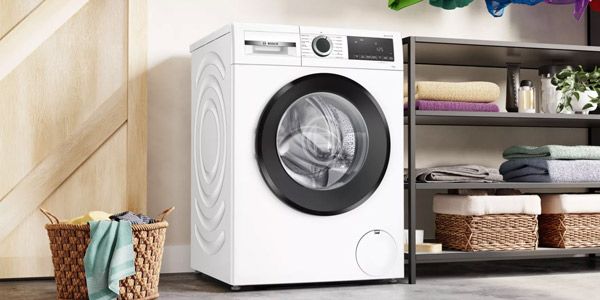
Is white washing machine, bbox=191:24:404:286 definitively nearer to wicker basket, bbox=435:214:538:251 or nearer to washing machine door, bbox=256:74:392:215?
washing machine door, bbox=256:74:392:215

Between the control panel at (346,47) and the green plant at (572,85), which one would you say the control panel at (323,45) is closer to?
the control panel at (346,47)

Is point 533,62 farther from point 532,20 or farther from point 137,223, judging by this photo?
point 137,223

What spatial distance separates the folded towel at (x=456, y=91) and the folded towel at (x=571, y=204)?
21.5 inches

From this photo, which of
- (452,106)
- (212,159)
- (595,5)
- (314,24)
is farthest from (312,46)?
(595,5)

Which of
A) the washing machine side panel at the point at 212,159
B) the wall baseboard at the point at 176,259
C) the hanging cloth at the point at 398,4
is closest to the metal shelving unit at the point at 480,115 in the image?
the hanging cloth at the point at 398,4

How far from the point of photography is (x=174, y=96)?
11.8 feet

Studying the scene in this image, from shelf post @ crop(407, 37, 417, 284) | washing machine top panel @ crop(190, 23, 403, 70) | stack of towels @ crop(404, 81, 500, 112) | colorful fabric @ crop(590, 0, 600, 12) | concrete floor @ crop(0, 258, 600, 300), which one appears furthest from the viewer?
colorful fabric @ crop(590, 0, 600, 12)

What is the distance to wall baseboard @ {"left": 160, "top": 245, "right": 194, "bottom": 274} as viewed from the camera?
3531 millimetres

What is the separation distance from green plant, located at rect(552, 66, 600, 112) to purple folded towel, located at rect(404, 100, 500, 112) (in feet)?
1.43

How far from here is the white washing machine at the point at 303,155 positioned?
2.96 metres

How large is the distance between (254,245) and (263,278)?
0.42ft

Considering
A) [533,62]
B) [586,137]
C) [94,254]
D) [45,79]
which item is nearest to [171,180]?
[45,79]

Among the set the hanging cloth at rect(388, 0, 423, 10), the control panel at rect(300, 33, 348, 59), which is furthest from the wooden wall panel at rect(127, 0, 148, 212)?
the hanging cloth at rect(388, 0, 423, 10)

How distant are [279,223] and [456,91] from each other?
100 cm
